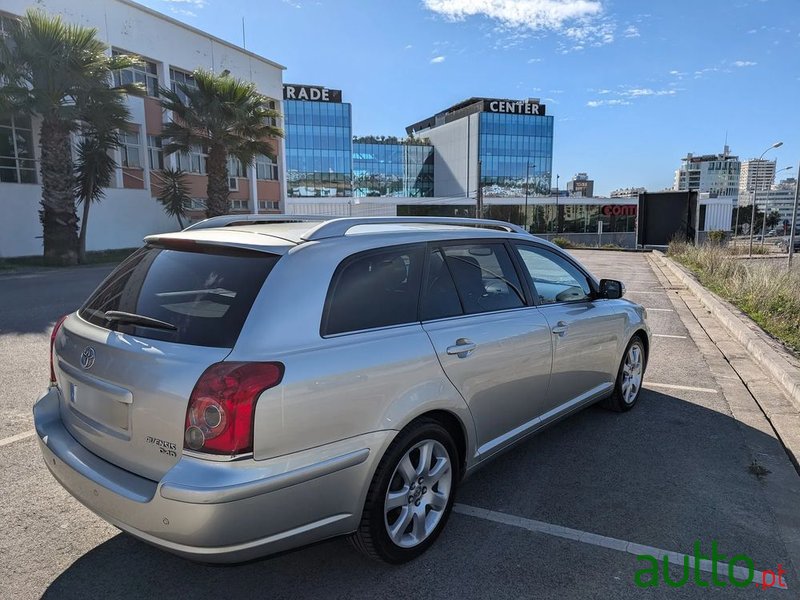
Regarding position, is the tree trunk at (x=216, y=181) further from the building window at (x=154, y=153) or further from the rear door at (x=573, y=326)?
the rear door at (x=573, y=326)

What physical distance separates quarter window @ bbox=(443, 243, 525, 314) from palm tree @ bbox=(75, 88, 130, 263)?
21.1 m

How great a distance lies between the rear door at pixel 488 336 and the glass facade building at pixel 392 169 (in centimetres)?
8997

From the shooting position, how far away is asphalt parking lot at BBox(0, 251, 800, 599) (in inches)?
103

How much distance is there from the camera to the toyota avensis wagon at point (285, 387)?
2.16 metres

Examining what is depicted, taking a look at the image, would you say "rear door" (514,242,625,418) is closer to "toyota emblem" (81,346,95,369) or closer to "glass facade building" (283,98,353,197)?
"toyota emblem" (81,346,95,369)

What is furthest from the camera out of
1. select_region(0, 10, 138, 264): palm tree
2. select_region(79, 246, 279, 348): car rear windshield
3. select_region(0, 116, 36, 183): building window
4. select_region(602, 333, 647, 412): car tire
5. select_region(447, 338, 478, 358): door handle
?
select_region(0, 116, 36, 183): building window

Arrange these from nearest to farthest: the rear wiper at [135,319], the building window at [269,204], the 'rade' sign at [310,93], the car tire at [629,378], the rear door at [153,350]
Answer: the rear door at [153,350] < the rear wiper at [135,319] < the car tire at [629,378] < the building window at [269,204] < the 'rade' sign at [310,93]

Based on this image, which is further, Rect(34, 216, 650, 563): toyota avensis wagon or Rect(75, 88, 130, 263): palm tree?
Rect(75, 88, 130, 263): palm tree

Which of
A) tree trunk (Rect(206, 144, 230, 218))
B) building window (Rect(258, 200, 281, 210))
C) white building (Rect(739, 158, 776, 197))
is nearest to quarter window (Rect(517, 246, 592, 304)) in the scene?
tree trunk (Rect(206, 144, 230, 218))

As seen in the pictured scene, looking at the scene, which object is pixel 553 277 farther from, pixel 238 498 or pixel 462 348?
pixel 238 498

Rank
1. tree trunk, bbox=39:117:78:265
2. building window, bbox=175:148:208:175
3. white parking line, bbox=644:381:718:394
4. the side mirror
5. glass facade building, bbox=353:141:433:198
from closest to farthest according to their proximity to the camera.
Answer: the side mirror, white parking line, bbox=644:381:718:394, tree trunk, bbox=39:117:78:265, building window, bbox=175:148:208:175, glass facade building, bbox=353:141:433:198

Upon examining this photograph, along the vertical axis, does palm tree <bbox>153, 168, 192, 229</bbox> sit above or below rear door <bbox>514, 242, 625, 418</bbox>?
above

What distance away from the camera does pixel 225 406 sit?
213 centimetres

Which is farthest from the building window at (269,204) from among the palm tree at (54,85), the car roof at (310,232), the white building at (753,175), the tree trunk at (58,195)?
the white building at (753,175)
